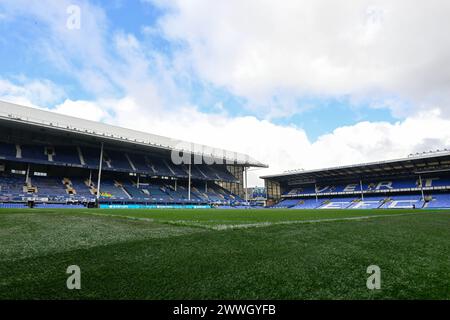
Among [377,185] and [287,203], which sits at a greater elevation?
[377,185]

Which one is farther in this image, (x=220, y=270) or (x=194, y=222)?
(x=194, y=222)

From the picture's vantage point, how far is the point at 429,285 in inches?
108

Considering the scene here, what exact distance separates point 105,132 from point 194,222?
Answer: 138 feet

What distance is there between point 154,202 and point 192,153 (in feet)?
45.0

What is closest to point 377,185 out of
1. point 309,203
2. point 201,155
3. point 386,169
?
point 386,169

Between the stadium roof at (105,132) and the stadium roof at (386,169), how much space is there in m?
11.8

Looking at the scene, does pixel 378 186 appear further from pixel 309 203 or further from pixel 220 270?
pixel 220 270

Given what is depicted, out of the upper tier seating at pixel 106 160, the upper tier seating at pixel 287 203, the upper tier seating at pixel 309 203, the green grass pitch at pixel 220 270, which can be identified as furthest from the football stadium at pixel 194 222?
the upper tier seating at pixel 287 203

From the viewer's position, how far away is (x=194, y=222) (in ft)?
31.9

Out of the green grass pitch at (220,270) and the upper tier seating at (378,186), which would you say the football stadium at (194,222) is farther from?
the upper tier seating at (378,186)

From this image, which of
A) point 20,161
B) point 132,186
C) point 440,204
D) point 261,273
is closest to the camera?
point 261,273

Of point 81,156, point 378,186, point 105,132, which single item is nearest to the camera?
point 81,156
